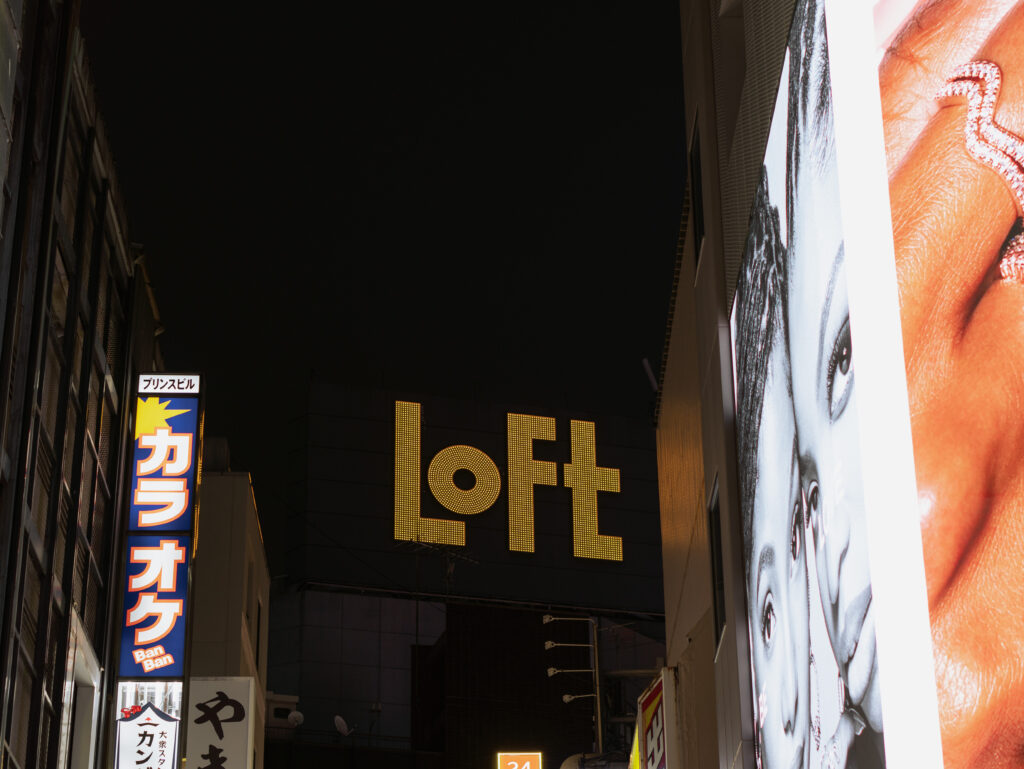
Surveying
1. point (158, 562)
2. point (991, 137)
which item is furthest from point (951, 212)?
point (158, 562)

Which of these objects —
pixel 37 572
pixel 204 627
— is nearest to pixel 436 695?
pixel 204 627

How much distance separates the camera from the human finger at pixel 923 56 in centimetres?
475

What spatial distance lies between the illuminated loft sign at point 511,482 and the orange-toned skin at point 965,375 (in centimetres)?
5135

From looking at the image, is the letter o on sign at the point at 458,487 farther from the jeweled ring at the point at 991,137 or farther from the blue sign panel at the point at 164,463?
the jeweled ring at the point at 991,137

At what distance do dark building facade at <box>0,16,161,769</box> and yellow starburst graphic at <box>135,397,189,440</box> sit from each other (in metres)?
0.36

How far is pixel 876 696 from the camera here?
233 inches

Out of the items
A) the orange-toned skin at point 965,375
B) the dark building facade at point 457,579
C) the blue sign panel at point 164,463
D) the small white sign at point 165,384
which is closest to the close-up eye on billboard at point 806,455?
the orange-toned skin at point 965,375

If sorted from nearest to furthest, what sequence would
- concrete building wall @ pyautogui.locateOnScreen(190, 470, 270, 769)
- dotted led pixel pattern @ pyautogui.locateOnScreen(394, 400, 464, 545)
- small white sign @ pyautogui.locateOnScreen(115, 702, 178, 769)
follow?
small white sign @ pyautogui.locateOnScreen(115, 702, 178, 769), concrete building wall @ pyautogui.locateOnScreen(190, 470, 270, 769), dotted led pixel pattern @ pyautogui.locateOnScreen(394, 400, 464, 545)

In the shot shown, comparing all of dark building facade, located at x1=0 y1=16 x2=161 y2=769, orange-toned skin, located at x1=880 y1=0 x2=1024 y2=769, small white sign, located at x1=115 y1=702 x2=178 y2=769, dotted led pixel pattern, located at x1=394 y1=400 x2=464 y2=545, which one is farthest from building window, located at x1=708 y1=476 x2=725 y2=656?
dotted led pixel pattern, located at x1=394 y1=400 x2=464 y2=545

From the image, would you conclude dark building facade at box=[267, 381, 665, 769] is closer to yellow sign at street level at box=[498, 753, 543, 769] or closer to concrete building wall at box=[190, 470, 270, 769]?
yellow sign at street level at box=[498, 753, 543, 769]

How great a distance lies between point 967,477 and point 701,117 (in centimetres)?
1100

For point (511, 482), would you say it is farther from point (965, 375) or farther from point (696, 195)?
point (965, 375)

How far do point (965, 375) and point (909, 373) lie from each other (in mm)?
556

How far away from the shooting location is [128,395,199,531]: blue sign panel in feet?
76.8
